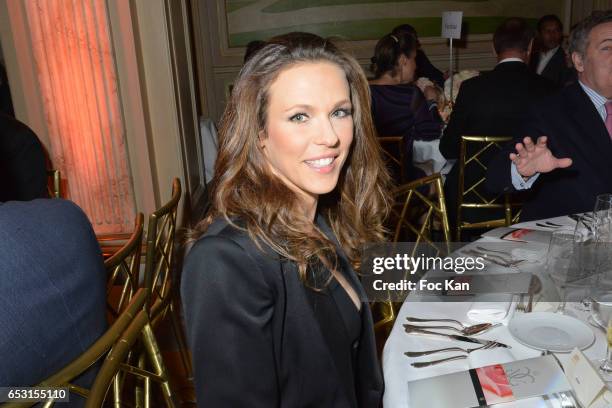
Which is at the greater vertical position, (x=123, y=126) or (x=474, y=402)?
(x=123, y=126)

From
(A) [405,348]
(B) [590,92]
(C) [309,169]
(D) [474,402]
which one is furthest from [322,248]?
(B) [590,92]

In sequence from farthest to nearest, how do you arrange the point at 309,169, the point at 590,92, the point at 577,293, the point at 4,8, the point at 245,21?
the point at 245,21 → the point at 4,8 → the point at 590,92 → the point at 577,293 → the point at 309,169

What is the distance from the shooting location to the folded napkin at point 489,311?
4.48 feet

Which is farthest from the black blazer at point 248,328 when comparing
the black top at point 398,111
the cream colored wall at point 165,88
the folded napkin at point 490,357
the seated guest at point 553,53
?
the seated guest at point 553,53

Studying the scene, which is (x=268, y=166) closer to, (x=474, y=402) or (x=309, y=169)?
(x=309, y=169)

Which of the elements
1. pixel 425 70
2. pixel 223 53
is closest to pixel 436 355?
pixel 425 70

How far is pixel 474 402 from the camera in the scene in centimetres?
106

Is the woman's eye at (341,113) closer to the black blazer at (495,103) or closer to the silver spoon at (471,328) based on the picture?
the silver spoon at (471,328)

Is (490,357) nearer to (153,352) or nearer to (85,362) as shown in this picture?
(153,352)

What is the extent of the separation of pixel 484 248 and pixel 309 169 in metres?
0.82

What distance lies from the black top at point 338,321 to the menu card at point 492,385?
0.17 metres

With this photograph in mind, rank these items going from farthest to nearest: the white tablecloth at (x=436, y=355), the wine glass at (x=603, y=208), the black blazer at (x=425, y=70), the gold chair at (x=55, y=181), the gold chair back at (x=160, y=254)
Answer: the black blazer at (x=425, y=70)
the gold chair at (x=55, y=181)
the gold chair back at (x=160, y=254)
the wine glass at (x=603, y=208)
the white tablecloth at (x=436, y=355)

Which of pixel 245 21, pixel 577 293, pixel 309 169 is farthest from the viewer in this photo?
pixel 245 21

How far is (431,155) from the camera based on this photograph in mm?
3920
